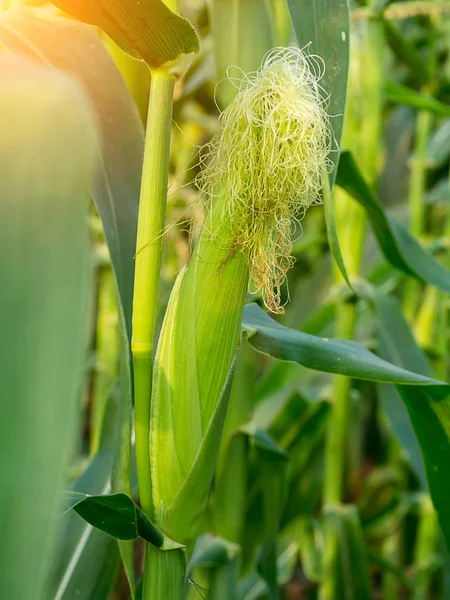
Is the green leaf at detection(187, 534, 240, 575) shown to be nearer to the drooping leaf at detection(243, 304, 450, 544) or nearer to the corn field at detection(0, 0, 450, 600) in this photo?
the corn field at detection(0, 0, 450, 600)

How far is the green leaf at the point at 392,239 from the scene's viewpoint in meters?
0.58

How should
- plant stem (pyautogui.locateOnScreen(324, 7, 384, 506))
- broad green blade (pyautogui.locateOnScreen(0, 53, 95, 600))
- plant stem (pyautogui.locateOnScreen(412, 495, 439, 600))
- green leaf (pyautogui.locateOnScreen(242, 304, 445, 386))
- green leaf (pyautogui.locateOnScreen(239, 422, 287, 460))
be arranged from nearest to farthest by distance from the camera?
broad green blade (pyautogui.locateOnScreen(0, 53, 95, 600)) → green leaf (pyautogui.locateOnScreen(242, 304, 445, 386)) → green leaf (pyautogui.locateOnScreen(239, 422, 287, 460)) → plant stem (pyautogui.locateOnScreen(324, 7, 384, 506)) → plant stem (pyautogui.locateOnScreen(412, 495, 439, 600))

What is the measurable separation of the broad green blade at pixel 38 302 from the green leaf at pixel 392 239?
0.42 meters

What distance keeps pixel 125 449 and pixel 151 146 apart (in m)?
0.20

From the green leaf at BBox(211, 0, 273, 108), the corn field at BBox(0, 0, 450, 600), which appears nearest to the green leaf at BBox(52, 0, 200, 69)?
the corn field at BBox(0, 0, 450, 600)

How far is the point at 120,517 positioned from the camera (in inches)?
14.8

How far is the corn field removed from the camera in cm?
18

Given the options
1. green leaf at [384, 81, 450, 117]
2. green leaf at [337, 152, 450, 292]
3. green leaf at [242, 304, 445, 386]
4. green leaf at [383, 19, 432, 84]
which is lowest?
green leaf at [242, 304, 445, 386]

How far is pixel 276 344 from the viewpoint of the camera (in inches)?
18.0

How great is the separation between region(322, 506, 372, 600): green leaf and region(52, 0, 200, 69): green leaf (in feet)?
2.44

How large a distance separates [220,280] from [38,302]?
0.20m

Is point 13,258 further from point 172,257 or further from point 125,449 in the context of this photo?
point 172,257

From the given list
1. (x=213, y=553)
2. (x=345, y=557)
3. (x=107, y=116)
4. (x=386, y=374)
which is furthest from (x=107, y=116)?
(x=345, y=557)

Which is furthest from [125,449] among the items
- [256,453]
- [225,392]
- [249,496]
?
[249,496]
